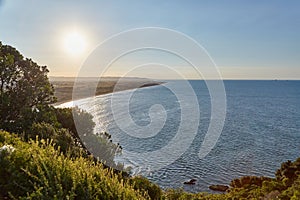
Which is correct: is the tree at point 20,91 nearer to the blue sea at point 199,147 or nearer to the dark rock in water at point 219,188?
the blue sea at point 199,147

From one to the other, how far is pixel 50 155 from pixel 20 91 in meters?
13.8

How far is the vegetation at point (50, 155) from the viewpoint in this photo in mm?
6090

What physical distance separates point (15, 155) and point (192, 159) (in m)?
34.4

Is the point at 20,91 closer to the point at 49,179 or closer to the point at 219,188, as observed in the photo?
the point at 49,179

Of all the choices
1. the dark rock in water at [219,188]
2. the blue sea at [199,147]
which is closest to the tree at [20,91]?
the blue sea at [199,147]

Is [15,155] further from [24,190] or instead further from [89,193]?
[89,193]

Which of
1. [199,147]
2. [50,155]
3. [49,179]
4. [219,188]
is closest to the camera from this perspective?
[49,179]

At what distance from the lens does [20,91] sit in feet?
64.1

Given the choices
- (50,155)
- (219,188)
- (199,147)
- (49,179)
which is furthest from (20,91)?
(199,147)

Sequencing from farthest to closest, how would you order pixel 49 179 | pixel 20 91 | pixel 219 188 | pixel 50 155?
pixel 219 188, pixel 20 91, pixel 50 155, pixel 49 179

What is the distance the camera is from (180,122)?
59.4 metres

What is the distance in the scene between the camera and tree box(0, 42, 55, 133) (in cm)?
1784

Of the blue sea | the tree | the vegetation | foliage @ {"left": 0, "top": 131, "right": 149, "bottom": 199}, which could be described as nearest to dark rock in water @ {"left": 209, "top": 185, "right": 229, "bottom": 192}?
the blue sea

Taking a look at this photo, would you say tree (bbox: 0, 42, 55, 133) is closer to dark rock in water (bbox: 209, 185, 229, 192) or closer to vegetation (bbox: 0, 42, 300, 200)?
vegetation (bbox: 0, 42, 300, 200)
